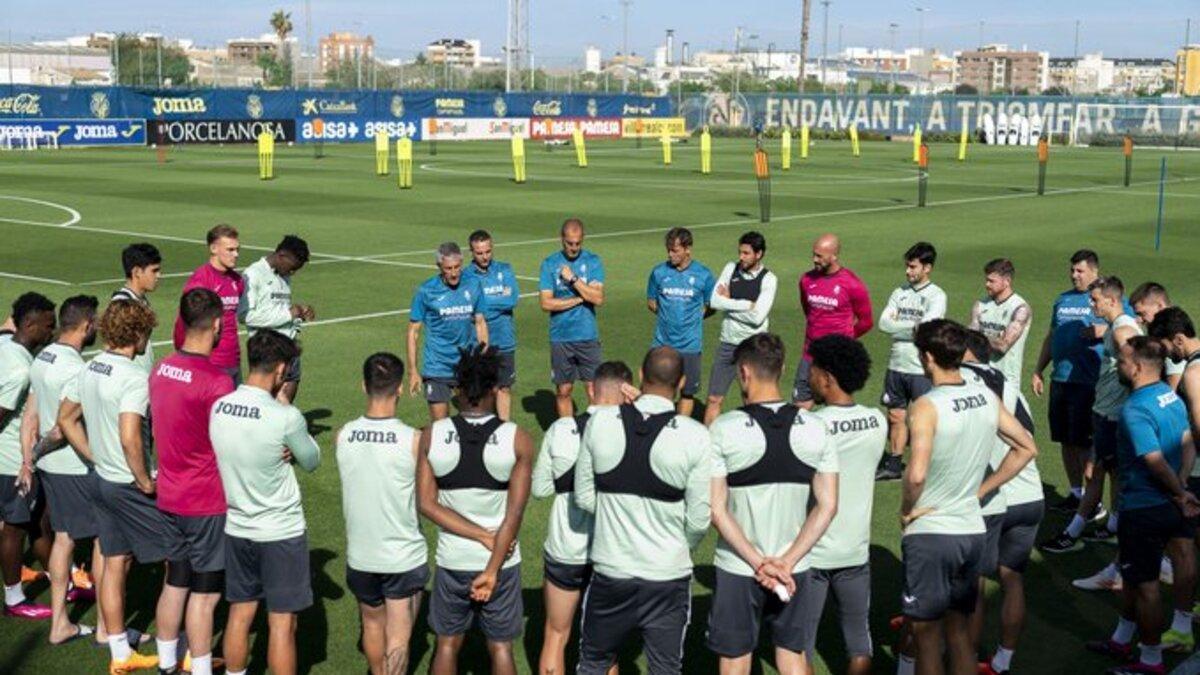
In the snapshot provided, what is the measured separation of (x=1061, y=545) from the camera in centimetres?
1039

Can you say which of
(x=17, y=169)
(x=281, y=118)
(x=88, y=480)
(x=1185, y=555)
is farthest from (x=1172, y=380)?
(x=281, y=118)

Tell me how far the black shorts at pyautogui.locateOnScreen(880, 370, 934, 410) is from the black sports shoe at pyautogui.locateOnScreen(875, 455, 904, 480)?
19.5 inches

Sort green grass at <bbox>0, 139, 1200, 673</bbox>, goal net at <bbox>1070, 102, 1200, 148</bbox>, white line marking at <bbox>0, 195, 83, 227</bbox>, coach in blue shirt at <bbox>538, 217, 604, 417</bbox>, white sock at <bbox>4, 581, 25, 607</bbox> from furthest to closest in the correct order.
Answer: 1. goal net at <bbox>1070, 102, 1200, 148</bbox>
2. white line marking at <bbox>0, 195, 83, 227</bbox>
3. coach in blue shirt at <bbox>538, 217, 604, 417</bbox>
4. green grass at <bbox>0, 139, 1200, 673</bbox>
5. white sock at <bbox>4, 581, 25, 607</bbox>

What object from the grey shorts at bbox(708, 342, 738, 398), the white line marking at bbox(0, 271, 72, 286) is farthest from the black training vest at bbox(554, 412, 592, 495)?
the white line marking at bbox(0, 271, 72, 286)

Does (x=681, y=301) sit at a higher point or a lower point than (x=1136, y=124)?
lower

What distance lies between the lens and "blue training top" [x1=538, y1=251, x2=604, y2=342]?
1302 centimetres

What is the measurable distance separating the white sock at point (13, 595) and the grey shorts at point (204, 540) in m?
2.03

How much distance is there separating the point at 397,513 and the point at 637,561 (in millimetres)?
1326

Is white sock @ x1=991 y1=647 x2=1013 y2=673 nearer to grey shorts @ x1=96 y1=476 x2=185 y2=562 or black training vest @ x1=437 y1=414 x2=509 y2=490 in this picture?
black training vest @ x1=437 y1=414 x2=509 y2=490

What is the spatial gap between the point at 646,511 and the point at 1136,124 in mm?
79403

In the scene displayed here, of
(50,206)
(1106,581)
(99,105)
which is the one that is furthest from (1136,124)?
(1106,581)

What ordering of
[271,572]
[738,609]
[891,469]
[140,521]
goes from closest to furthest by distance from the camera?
1. [738,609]
2. [271,572]
3. [140,521]
4. [891,469]

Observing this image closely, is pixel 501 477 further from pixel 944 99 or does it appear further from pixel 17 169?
pixel 944 99

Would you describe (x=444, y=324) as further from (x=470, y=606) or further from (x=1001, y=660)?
(x=1001, y=660)
